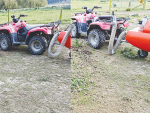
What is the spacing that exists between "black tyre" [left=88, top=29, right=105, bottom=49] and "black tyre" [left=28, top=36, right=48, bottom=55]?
1.59m

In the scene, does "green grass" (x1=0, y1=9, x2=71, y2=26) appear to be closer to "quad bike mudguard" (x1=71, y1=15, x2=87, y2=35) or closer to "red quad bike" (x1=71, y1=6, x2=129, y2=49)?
"quad bike mudguard" (x1=71, y1=15, x2=87, y2=35)

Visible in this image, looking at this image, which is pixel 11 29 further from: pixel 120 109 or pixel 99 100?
pixel 120 109

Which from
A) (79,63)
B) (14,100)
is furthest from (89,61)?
(14,100)

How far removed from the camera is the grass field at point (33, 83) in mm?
2691

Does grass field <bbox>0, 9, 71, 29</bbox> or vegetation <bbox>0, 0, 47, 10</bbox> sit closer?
vegetation <bbox>0, 0, 47, 10</bbox>

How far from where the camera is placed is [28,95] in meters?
2.97

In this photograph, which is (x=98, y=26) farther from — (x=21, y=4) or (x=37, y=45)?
(x=21, y=4)

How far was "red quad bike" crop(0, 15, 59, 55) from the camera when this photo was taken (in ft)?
16.3

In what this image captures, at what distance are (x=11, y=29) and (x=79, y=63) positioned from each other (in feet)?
7.66

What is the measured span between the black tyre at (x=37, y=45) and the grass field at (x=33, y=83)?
0.49 ft

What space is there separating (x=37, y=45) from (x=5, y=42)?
1065 millimetres

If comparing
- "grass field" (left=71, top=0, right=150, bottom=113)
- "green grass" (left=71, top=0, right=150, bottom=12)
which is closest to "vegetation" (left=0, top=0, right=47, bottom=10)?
"grass field" (left=71, top=0, right=150, bottom=113)

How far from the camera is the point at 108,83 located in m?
3.47

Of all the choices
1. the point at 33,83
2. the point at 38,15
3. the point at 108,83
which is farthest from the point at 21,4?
the point at 108,83
